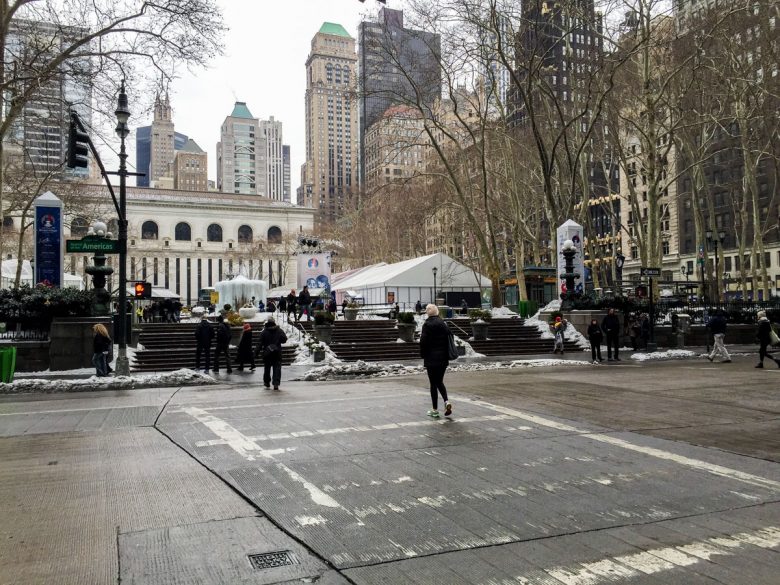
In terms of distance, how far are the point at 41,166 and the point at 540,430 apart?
3957 cm

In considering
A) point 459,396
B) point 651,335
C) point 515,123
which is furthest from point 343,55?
point 459,396

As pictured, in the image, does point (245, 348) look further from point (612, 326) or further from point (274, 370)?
point (612, 326)

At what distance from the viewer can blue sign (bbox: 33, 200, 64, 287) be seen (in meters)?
21.7

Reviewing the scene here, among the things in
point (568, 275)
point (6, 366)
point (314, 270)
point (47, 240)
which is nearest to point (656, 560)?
Answer: point (6, 366)

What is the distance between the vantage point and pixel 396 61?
31547mm

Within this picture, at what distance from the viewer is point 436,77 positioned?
3334 cm

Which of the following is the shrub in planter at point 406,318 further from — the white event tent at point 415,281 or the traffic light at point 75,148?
the white event tent at point 415,281

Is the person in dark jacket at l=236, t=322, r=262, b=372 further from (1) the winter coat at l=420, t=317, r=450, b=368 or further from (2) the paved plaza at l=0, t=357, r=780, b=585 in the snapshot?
(1) the winter coat at l=420, t=317, r=450, b=368

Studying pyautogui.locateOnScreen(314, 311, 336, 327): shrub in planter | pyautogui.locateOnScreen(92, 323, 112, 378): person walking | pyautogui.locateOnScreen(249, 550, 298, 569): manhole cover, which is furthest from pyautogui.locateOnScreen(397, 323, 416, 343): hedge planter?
pyautogui.locateOnScreen(249, 550, 298, 569): manhole cover

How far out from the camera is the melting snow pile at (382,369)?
57.7 feet

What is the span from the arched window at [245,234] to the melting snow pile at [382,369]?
93.9 metres

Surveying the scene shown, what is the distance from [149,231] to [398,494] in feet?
355

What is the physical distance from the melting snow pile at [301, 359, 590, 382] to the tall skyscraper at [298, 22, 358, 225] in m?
50.7

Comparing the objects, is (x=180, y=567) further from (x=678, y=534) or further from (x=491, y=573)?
(x=678, y=534)
